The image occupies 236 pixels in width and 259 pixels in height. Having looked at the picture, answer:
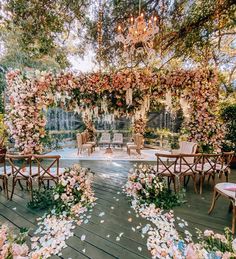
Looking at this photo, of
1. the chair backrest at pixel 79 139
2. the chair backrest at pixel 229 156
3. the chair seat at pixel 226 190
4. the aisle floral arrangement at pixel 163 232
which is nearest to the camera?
the aisle floral arrangement at pixel 163 232

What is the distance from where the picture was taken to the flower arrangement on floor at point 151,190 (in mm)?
3131

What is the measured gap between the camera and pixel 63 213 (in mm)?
2734

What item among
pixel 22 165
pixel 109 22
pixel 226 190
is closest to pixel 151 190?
pixel 226 190

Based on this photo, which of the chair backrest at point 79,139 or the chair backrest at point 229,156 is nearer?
the chair backrest at point 229,156

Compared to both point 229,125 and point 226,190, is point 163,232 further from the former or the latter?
point 229,125

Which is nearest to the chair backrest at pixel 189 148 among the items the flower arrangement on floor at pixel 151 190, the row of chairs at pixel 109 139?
the flower arrangement on floor at pixel 151 190

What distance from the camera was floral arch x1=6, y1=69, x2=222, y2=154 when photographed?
13.6 ft

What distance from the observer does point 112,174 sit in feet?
16.3

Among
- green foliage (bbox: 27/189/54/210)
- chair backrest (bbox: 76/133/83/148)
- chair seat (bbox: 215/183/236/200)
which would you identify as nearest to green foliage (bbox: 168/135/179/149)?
chair backrest (bbox: 76/133/83/148)

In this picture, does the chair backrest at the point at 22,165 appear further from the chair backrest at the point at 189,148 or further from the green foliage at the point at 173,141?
the green foliage at the point at 173,141

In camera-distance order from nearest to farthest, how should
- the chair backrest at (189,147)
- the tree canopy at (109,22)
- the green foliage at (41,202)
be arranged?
the green foliage at (41,202), the tree canopy at (109,22), the chair backrest at (189,147)

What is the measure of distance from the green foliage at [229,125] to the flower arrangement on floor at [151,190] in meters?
3.29

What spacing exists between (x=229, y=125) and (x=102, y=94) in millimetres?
4103

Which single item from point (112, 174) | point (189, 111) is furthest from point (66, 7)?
point (112, 174)
